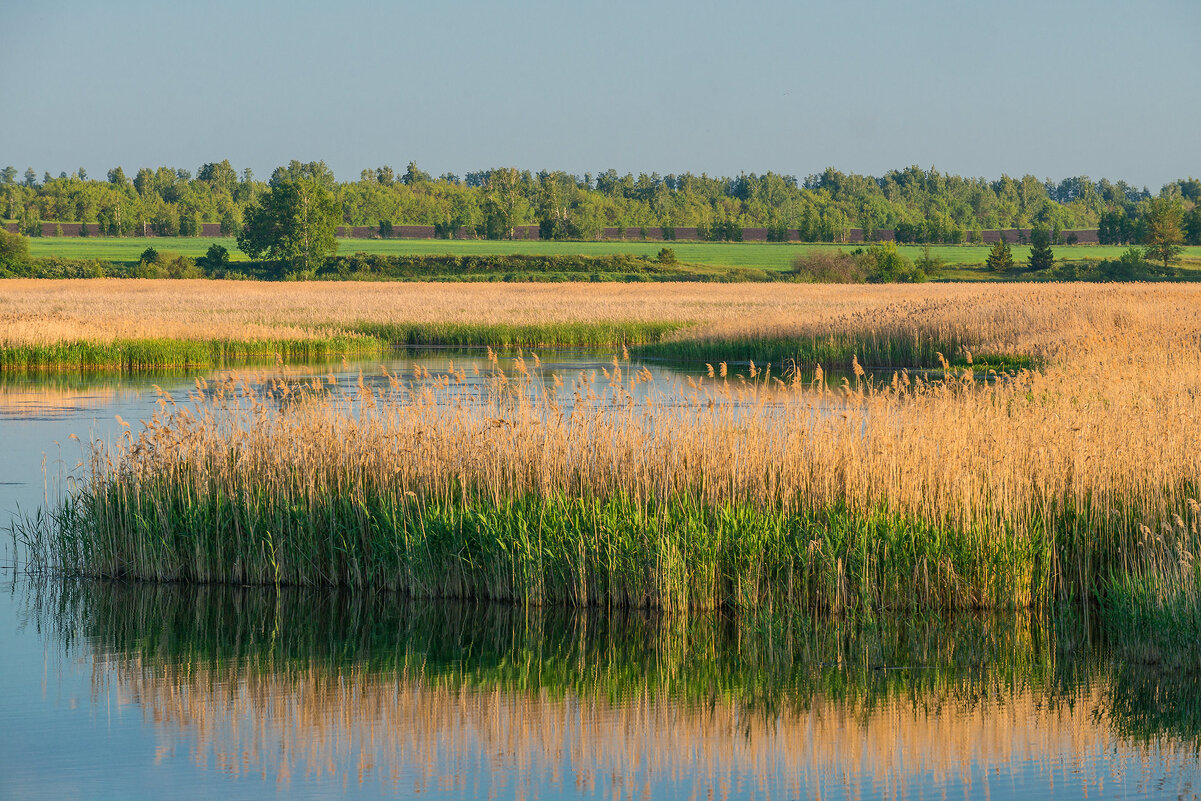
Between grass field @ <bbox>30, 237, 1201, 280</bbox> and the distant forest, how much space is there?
26.1ft

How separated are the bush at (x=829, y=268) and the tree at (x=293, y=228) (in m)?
38.7

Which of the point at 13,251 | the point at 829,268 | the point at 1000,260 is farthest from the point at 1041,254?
Answer: the point at 13,251

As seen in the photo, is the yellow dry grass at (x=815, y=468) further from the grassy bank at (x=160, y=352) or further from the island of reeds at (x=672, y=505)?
the grassy bank at (x=160, y=352)

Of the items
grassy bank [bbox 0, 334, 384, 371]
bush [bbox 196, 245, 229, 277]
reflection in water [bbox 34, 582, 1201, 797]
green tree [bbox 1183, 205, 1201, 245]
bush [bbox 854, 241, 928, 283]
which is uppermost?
green tree [bbox 1183, 205, 1201, 245]

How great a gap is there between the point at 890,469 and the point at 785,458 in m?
0.93

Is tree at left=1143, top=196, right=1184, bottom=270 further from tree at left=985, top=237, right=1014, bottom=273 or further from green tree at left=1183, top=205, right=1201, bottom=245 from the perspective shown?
green tree at left=1183, top=205, right=1201, bottom=245

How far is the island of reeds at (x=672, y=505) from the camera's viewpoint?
10258 millimetres

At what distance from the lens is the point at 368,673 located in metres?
9.07

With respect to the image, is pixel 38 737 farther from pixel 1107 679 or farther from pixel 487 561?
pixel 1107 679

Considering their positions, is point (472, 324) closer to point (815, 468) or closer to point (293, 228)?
point (815, 468)

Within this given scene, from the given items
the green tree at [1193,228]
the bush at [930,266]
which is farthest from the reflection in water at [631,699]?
the green tree at [1193,228]

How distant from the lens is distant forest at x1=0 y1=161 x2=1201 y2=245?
483ft

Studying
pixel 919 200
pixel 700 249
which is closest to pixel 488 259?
pixel 700 249

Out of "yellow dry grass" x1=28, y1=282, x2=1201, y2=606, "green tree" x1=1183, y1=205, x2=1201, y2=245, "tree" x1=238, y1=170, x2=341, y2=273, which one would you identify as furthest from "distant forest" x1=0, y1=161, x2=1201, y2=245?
"yellow dry grass" x1=28, y1=282, x2=1201, y2=606
